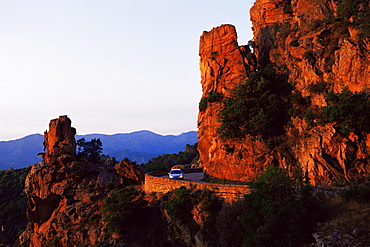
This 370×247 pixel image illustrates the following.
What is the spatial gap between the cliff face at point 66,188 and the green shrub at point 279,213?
23.7 meters

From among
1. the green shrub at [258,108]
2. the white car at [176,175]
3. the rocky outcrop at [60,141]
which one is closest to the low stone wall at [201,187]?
the white car at [176,175]

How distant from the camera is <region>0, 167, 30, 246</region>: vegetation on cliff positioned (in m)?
67.2

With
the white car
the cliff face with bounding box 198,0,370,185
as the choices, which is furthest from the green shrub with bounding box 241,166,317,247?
the white car

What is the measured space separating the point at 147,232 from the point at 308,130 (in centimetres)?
1816

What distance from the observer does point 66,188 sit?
42.4m

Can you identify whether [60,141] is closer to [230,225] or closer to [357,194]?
[230,225]

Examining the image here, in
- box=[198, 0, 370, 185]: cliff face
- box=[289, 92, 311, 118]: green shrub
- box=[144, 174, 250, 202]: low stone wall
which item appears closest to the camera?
box=[144, 174, 250, 202]: low stone wall

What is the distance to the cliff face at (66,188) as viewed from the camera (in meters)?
38.9

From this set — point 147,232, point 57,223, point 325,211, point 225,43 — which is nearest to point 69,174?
point 57,223

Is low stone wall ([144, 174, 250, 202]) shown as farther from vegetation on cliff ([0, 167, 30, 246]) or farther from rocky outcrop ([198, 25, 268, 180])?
vegetation on cliff ([0, 167, 30, 246])

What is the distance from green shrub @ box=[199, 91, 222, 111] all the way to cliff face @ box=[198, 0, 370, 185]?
1.35 feet

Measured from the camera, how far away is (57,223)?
39.9 metres

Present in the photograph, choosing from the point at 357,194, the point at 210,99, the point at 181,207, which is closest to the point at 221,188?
the point at 181,207

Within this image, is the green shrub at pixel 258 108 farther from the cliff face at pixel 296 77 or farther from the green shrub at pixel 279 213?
the green shrub at pixel 279 213
